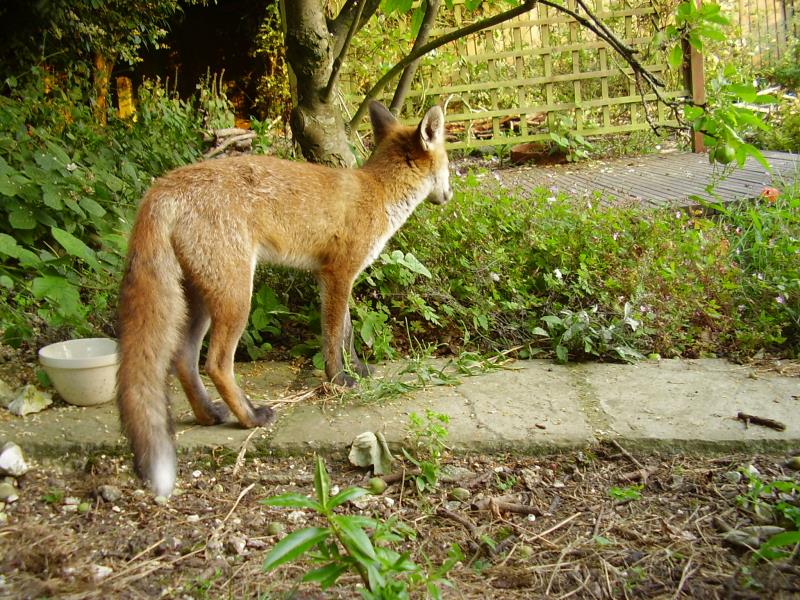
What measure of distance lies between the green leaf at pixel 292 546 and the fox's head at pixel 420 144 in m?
2.91

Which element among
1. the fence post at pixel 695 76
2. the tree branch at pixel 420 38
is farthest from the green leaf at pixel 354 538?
the fence post at pixel 695 76

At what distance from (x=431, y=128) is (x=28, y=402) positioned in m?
2.71

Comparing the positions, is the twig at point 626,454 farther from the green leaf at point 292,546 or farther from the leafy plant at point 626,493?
the green leaf at point 292,546

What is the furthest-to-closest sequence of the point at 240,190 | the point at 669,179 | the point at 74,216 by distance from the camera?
the point at 669,179 < the point at 74,216 < the point at 240,190

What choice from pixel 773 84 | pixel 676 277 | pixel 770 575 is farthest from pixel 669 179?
pixel 773 84

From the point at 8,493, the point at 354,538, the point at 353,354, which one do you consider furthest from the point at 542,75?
the point at 354,538

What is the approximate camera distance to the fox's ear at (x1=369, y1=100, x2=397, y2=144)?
4.51m

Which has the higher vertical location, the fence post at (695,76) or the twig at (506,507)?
the fence post at (695,76)

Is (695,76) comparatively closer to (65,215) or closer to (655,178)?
(655,178)

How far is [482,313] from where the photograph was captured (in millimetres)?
4438

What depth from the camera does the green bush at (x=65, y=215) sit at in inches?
139

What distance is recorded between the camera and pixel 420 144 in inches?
170

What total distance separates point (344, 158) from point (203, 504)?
103 inches

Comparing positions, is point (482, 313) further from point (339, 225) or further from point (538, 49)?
point (538, 49)
